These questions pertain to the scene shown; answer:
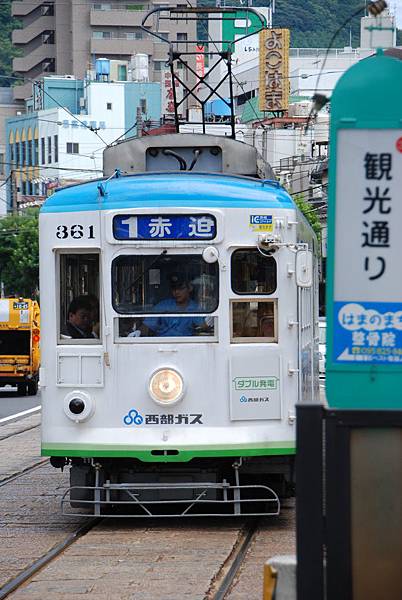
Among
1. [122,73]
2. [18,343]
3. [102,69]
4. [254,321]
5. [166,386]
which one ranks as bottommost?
[18,343]

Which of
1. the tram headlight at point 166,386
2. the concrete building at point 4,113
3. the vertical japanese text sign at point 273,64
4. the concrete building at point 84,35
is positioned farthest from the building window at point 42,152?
the tram headlight at point 166,386

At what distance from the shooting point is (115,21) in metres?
107

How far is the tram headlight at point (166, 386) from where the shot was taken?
454 inches

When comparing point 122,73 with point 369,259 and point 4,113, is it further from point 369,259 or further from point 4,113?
point 369,259

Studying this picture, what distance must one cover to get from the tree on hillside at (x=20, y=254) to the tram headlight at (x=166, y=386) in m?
58.4

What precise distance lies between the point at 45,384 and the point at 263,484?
2.07 m

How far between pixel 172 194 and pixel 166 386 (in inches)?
62.5

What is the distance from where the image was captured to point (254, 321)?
1176 cm

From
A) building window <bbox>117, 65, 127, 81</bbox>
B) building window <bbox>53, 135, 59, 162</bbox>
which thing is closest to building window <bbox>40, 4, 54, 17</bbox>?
building window <bbox>117, 65, 127, 81</bbox>

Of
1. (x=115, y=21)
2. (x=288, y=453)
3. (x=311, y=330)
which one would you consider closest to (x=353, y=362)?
(x=288, y=453)

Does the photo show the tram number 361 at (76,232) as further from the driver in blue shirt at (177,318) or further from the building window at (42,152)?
the building window at (42,152)

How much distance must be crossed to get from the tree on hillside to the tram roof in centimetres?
5786

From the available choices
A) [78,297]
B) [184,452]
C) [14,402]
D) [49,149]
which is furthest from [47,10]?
[184,452]

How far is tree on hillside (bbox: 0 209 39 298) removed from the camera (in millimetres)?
70438
